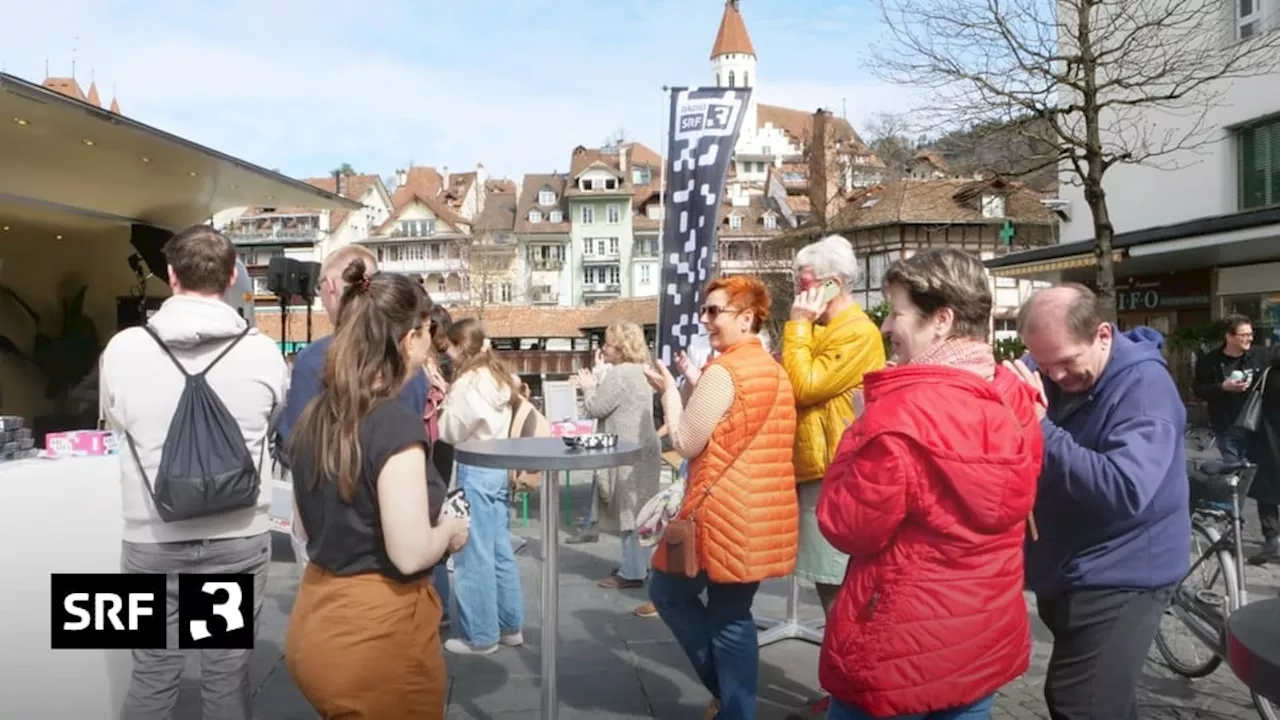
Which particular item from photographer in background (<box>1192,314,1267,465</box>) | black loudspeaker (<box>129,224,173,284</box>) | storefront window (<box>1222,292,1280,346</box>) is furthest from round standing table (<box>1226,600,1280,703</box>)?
storefront window (<box>1222,292,1280,346</box>)

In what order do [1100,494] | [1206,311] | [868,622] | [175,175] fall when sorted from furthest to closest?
1. [1206,311]
2. [175,175]
3. [1100,494]
4. [868,622]

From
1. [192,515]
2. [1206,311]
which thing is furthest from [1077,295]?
[1206,311]

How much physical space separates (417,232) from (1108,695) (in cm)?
7610

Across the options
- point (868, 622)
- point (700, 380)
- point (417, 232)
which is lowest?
point (868, 622)

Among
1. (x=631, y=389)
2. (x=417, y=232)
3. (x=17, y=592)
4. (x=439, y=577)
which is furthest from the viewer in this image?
(x=417, y=232)

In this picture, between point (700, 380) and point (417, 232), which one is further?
point (417, 232)

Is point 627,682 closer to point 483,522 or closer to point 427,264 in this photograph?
point 483,522

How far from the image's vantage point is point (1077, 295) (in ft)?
8.36

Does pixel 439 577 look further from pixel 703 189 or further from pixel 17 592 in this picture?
pixel 703 189

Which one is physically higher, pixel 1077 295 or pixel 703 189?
A: pixel 703 189

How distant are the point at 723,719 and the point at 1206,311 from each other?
1863 cm

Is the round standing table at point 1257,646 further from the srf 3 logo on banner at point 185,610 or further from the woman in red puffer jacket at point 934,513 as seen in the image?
the srf 3 logo on banner at point 185,610

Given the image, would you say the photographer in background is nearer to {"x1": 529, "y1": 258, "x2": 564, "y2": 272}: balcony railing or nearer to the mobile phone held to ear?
the mobile phone held to ear

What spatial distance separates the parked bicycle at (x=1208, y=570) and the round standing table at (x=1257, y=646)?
260 cm
